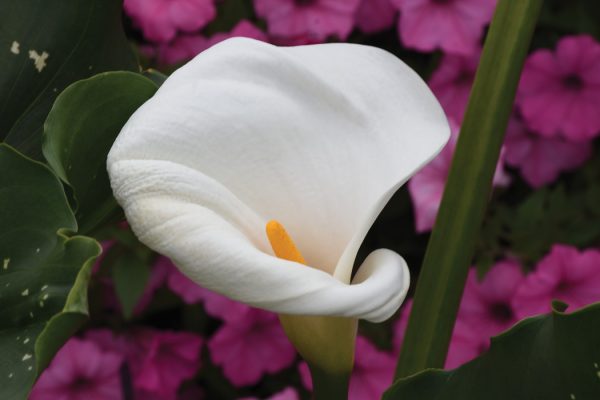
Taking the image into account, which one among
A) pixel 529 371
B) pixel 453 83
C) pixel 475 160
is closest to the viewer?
pixel 529 371

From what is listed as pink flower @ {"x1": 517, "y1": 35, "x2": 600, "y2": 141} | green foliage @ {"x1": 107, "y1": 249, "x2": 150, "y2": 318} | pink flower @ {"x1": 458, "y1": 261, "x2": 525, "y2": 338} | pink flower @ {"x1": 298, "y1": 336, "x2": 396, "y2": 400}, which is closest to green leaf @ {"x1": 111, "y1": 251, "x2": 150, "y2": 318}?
green foliage @ {"x1": 107, "y1": 249, "x2": 150, "y2": 318}

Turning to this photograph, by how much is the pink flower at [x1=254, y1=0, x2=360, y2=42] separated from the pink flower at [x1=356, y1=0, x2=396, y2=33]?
0.16 ft

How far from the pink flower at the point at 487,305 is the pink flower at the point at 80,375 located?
0.32 metres

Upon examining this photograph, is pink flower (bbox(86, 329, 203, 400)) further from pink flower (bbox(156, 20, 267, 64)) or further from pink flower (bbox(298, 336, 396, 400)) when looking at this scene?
pink flower (bbox(156, 20, 267, 64))

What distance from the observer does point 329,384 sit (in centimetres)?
47

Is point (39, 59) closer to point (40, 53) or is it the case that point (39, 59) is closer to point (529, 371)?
point (40, 53)

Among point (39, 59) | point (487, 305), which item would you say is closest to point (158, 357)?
point (487, 305)

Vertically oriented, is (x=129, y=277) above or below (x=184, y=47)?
below

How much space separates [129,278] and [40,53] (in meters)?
0.34

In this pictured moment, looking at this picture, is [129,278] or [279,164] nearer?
[279,164]

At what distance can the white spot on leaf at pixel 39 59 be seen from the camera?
0.53m

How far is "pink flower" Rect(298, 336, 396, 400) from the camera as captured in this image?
0.86m

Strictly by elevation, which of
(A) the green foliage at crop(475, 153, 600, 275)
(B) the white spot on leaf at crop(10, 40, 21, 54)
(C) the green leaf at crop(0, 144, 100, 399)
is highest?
(B) the white spot on leaf at crop(10, 40, 21, 54)

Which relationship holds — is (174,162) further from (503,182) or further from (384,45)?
(384,45)
